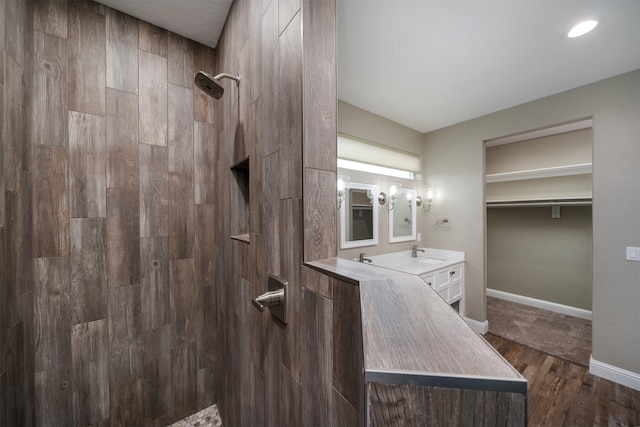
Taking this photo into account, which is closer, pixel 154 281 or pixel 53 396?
pixel 53 396

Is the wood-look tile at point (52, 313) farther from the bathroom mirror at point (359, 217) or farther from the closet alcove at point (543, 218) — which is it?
the closet alcove at point (543, 218)

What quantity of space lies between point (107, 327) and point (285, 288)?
1378 millimetres

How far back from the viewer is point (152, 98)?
153 centimetres

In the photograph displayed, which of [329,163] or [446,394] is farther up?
[329,163]

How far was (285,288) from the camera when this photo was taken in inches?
33.5

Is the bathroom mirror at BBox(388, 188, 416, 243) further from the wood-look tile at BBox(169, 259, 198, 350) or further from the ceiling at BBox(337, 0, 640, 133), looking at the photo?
the wood-look tile at BBox(169, 259, 198, 350)

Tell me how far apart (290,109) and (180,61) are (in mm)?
→ 1417

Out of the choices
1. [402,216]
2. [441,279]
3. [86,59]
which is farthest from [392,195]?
[86,59]

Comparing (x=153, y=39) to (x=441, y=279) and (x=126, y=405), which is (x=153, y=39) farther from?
(x=441, y=279)

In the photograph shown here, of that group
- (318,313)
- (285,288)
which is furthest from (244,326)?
(318,313)

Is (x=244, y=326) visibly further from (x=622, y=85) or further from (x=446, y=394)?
(x=622, y=85)

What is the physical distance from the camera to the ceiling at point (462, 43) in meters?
1.39

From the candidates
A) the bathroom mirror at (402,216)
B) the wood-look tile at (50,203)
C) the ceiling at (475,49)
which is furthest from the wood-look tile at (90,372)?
the bathroom mirror at (402,216)

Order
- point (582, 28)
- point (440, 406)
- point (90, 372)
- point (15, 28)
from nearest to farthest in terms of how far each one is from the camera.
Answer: point (440, 406), point (15, 28), point (90, 372), point (582, 28)
